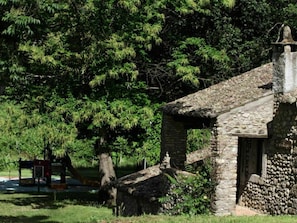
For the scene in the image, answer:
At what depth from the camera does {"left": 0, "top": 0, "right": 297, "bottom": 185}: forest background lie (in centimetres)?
2291

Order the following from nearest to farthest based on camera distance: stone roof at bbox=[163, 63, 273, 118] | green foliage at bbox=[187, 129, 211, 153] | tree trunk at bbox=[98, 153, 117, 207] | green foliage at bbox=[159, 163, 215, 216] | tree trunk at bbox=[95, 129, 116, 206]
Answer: green foliage at bbox=[159, 163, 215, 216] → stone roof at bbox=[163, 63, 273, 118] → tree trunk at bbox=[95, 129, 116, 206] → tree trunk at bbox=[98, 153, 117, 207] → green foliage at bbox=[187, 129, 211, 153]

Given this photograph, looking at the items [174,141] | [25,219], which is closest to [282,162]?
[174,141]

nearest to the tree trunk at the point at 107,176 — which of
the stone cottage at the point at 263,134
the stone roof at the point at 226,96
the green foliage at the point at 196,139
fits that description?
the green foliage at the point at 196,139

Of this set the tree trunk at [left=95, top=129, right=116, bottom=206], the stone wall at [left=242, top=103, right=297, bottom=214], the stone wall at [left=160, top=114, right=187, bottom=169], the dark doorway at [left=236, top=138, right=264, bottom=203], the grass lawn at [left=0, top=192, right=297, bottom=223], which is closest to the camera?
the stone wall at [left=242, top=103, right=297, bottom=214]

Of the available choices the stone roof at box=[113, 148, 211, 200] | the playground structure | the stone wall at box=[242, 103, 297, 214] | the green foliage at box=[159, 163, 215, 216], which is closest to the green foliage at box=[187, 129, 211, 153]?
the stone roof at box=[113, 148, 211, 200]

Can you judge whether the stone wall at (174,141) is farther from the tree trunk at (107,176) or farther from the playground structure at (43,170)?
the playground structure at (43,170)

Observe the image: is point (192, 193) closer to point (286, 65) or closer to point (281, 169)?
point (281, 169)

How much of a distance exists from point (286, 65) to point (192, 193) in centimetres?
449

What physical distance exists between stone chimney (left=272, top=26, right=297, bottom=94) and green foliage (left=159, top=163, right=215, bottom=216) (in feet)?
10.2

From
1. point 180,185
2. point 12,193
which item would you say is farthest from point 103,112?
point 12,193

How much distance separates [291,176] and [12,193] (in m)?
20.4

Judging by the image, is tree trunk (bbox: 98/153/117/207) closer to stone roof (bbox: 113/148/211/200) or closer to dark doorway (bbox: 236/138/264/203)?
stone roof (bbox: 113/148/211/200)

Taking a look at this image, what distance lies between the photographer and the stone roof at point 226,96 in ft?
53.1

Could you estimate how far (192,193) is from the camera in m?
16.3
